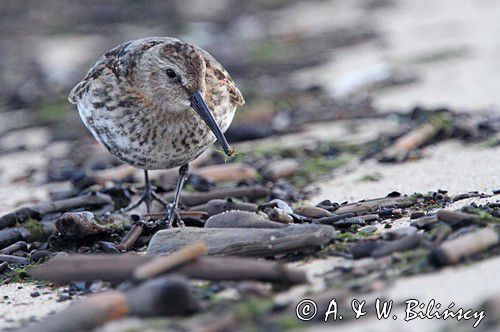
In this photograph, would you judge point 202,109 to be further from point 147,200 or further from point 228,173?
point 228,173

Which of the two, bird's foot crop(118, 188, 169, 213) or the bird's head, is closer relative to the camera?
the bird's head

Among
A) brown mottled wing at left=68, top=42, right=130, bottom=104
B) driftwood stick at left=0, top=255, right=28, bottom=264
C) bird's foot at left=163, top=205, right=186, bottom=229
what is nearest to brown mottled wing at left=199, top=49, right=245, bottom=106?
brown mottled wing at left=68, top=42, right=130, bottom=104

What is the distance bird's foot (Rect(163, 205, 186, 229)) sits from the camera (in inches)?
208

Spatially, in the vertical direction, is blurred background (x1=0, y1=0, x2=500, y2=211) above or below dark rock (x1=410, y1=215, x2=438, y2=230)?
below

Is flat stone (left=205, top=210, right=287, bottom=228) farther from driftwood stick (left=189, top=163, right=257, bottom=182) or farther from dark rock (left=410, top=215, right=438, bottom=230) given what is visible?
driftwood stick (left=189, top=163, right=257, bottom=182)

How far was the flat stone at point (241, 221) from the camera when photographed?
4363mm

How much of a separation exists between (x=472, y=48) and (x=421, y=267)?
27.0 feet

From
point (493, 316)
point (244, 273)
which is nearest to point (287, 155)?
point (244, 273)

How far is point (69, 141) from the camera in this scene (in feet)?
29.4

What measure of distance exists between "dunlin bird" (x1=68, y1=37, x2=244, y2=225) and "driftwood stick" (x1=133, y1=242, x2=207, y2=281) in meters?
1.57

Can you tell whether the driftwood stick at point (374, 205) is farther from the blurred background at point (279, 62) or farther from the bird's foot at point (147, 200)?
the bird's foot at point (147, 200)

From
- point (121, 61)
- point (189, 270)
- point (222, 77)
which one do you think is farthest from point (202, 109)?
point (189, 270)

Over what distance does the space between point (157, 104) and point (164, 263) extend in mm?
1984

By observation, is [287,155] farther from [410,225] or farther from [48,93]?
[48,93]
